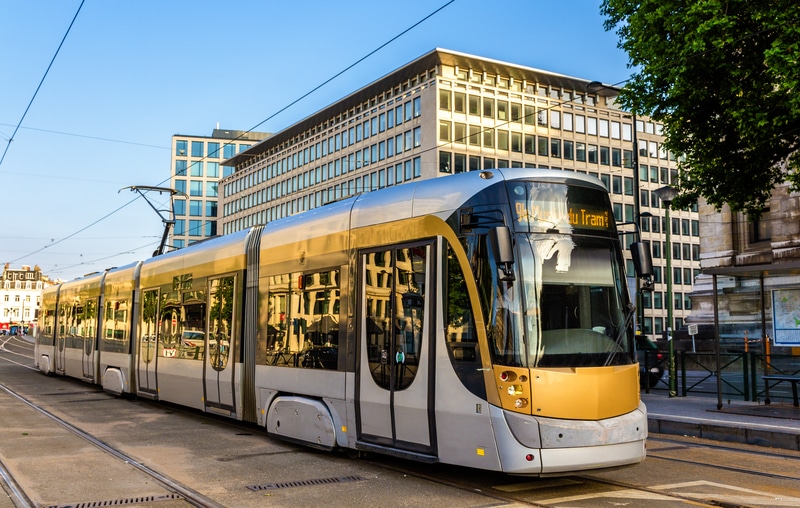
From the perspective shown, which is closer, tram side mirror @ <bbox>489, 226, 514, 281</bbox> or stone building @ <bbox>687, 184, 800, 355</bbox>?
tram side mirror @ <bbox>489, 226, 514, 281</bbox>

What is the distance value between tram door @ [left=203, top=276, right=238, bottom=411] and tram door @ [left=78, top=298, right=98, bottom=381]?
9032 millimetres

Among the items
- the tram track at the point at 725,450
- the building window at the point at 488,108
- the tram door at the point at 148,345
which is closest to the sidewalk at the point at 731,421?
the tram track at the point at 725,450

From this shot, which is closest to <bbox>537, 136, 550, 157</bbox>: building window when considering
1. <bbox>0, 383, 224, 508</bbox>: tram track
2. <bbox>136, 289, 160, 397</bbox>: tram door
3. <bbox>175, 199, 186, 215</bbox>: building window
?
<bbox>175, 199, 186, 215</bbox>: building window

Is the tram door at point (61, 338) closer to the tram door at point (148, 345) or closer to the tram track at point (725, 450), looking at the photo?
the tram door at point (148, 345)

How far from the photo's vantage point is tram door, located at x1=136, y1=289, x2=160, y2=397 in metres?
16.2

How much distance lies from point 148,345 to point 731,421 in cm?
1162

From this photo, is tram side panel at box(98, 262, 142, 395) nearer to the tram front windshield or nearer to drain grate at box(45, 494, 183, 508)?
drain grate at box(45, 494, 183, 508)

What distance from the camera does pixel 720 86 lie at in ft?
59.5

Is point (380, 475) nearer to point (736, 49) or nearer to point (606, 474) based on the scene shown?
point (606, 474)

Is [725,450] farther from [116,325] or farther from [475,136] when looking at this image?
[475,136]

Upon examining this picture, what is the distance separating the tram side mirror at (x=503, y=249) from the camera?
7.36 m

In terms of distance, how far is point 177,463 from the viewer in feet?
31.5

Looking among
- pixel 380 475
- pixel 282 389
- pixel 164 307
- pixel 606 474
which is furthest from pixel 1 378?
pixel 606 474

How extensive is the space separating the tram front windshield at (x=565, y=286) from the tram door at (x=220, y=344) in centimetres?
628
